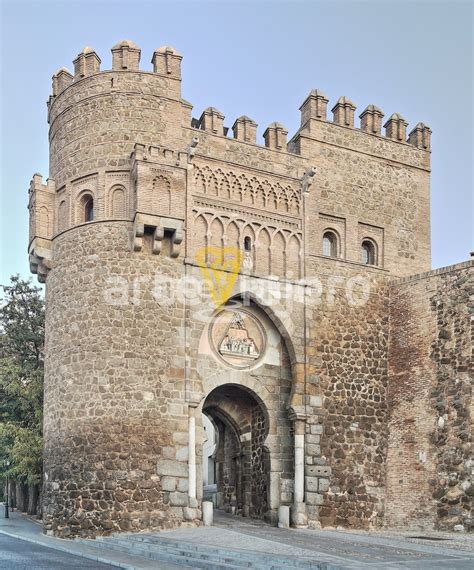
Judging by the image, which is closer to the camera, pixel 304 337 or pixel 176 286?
pixel 176 286

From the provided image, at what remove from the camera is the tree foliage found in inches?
947

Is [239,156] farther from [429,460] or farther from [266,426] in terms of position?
[429,460]

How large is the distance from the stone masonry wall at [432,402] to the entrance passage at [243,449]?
294 cm

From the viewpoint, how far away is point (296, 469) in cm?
1812

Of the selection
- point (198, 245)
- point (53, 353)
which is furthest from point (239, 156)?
point (53, 353)

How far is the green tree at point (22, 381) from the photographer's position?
24078 millimetres

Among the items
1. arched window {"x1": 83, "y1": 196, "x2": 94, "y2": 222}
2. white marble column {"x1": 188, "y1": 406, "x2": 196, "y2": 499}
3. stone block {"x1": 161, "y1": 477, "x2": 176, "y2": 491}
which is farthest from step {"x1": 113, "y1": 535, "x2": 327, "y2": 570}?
arched window {"x1": 83, "y1": 196, "x2": 94, "y2": 222}

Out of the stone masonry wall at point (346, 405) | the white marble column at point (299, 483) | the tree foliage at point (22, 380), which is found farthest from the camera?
the tree foliage at point (22, 380)

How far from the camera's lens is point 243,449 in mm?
19656

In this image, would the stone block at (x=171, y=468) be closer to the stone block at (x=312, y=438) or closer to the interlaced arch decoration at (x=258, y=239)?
the stone block at (x=312, y=438)

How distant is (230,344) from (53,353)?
12.3ft

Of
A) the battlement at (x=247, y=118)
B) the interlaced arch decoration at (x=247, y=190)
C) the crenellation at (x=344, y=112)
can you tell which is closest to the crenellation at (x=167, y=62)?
the battlement at (x=247, y=118)

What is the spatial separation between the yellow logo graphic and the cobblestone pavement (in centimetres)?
480

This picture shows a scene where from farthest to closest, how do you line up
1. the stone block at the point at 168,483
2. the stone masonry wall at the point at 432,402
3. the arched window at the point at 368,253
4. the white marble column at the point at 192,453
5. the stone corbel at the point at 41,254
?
the arched window at the point at 368,253 → the stone corbel at the point at 41,254 → the stone masonry wall at the point at 432,402 → the white marble column at the point at 192,453 → the stone block at the point at 168,483
